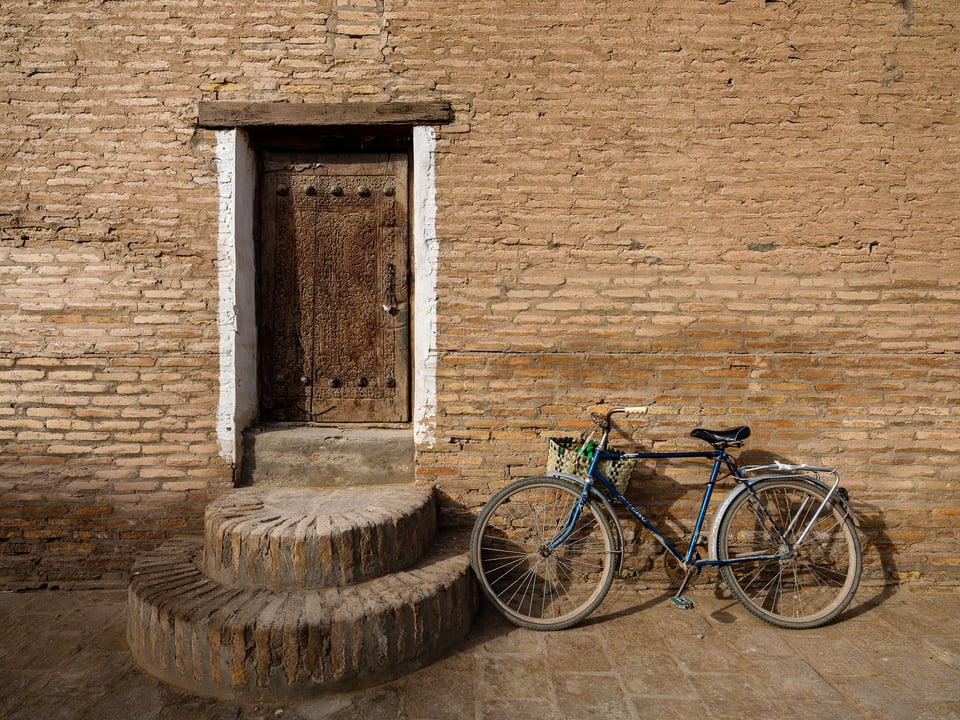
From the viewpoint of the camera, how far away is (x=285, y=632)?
2.42 meters

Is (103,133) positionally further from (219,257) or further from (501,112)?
(501,112)

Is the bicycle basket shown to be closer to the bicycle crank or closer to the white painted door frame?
the bicycle crank

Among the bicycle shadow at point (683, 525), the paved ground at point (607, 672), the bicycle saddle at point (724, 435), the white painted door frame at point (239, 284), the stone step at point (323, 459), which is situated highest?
Result: the white painted door frame at point (239, 284)

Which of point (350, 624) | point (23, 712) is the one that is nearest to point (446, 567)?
point (350, 624)

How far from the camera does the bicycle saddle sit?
125 inches

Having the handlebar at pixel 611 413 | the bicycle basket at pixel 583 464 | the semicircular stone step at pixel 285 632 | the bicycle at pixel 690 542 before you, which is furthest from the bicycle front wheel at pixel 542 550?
the semicircular stone step at pixel 285 632

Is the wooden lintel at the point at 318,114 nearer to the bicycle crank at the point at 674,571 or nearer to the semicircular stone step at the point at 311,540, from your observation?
the semicircular stone step at the point at 311,540

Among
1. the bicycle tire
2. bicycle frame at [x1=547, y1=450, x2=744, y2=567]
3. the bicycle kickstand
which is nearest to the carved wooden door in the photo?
bicycle frame at [x1=547, y1=450, x2=744, y2=567]

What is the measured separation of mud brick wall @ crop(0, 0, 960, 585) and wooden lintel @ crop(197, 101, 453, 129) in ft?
0.28

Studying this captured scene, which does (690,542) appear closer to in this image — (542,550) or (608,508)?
(608,508)

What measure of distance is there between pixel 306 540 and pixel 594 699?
1.55m

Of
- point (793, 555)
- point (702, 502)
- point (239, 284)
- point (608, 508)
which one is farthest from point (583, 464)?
point (239, 284)

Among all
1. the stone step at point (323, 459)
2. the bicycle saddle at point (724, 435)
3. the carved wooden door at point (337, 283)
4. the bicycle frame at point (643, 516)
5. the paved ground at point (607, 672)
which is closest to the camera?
the paved ground at point (607, 672)

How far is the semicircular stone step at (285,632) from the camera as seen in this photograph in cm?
243
